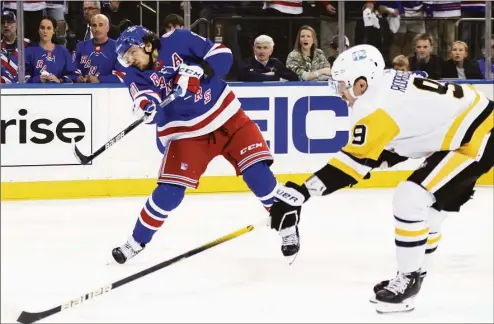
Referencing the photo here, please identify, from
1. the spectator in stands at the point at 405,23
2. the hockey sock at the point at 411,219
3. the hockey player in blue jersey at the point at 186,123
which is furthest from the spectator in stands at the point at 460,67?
the hockey sock at the point at 411,219

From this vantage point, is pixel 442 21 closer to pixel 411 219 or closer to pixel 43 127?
pixel 43 127

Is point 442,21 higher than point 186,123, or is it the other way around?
point 442,21

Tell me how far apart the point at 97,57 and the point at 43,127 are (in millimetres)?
534

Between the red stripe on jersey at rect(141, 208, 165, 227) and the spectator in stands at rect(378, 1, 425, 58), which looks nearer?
the red stripe on jersey at rect(141, 208, 165, 227)

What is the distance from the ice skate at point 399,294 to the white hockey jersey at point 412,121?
15.9 inches

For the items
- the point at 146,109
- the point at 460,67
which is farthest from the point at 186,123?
the point at 460,67

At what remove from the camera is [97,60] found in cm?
625

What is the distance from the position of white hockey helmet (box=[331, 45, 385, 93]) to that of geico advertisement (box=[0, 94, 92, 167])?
3.16 meters

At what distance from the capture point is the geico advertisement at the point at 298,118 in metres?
6.48

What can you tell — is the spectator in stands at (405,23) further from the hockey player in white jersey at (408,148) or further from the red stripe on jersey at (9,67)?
the hockey player in white jersey at (408,148)

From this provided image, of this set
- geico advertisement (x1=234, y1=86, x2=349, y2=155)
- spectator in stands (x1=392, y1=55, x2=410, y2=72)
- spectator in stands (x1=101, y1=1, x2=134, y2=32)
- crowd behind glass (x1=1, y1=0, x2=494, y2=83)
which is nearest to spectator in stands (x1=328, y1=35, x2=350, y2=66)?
crowd behind glass (x1=1, y1=0, x2=494, y2=83)

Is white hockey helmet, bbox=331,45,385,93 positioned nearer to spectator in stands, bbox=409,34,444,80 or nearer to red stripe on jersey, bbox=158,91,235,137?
red stripe on jersey, bbox=158,91,235,137

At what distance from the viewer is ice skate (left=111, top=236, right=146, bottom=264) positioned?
4273mm

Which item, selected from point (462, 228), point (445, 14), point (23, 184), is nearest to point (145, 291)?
point (462, 228)
